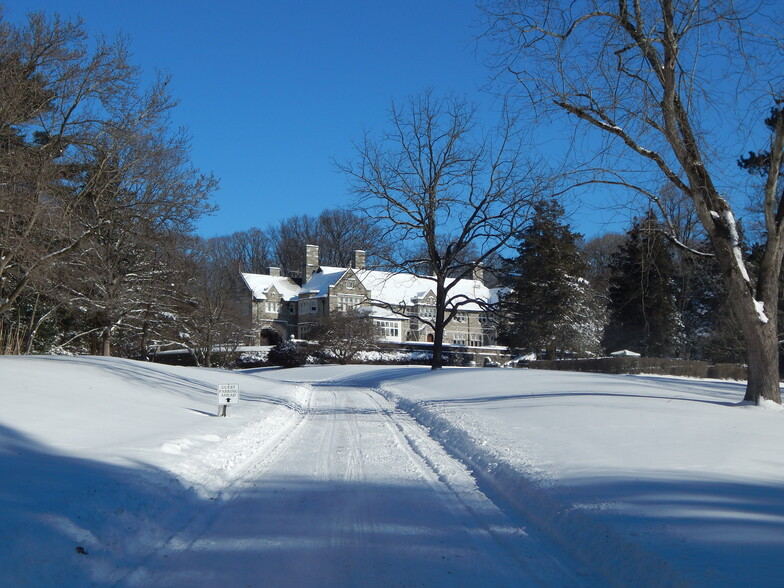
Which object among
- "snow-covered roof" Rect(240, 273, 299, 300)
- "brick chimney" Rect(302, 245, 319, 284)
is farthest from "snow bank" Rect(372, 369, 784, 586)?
"brick chimney" Rect(302, 245, 319, 284)

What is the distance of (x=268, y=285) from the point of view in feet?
246

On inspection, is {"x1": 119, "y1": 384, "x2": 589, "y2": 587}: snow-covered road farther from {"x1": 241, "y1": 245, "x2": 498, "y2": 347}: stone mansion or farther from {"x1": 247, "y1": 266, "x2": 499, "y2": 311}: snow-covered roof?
{"x1": 247, "y1": 266, "x2": 499, "y2": 311}: snow-covered roof

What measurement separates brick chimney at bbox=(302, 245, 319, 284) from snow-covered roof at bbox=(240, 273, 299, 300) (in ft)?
5.77

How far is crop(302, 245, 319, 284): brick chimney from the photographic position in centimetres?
7775

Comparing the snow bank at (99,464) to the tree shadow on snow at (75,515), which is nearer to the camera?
the tree shadow on snow at (75,515)

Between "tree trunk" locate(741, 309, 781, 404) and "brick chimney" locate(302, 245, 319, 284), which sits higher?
"brick chimney" locate(302, 245, 319, 284)

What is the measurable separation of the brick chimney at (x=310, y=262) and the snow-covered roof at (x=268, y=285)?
1.76 meters

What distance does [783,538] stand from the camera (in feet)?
17.4

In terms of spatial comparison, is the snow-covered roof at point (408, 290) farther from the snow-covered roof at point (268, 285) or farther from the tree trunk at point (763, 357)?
the tree trunk at point (763, 357)

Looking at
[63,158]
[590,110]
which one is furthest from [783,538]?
[63,158]

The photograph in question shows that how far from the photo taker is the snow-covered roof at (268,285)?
7344 cm

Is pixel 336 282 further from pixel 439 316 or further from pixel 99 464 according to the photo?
pixel 99 464

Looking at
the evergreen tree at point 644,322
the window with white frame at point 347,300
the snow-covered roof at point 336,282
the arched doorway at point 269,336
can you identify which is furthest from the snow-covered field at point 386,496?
the snow-covered roof at point 336,282

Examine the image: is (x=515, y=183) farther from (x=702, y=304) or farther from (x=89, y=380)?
(x=702, y=304)
